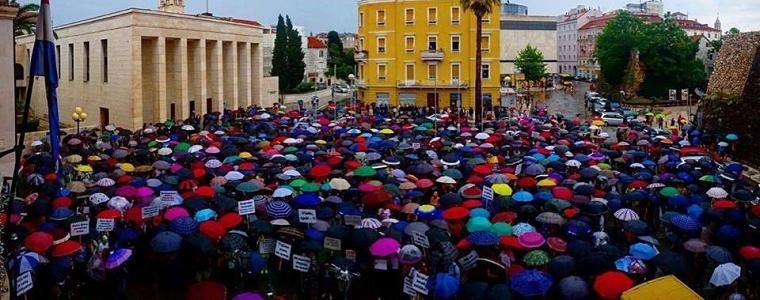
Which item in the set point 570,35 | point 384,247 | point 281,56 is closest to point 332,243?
point 384,247

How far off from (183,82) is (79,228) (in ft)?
91.5

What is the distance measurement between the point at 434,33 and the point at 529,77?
2985 cm

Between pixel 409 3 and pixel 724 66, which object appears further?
pixel 409 3

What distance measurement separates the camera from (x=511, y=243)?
1399cm

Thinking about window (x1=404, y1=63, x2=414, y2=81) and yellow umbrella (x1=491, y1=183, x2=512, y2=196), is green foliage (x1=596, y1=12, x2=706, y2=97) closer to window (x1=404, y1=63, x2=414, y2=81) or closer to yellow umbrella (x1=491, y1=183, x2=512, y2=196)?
window (x1=404, y1=63, x2=414, y2=81)

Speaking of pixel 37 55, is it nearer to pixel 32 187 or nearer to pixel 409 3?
pixel 32 187

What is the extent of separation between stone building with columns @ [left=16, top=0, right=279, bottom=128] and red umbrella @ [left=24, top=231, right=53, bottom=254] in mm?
26157

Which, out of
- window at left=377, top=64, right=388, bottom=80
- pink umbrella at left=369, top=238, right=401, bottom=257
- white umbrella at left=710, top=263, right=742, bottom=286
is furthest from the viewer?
window at left=377, top=64, right=388, bottom=80

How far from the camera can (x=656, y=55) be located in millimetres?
67625

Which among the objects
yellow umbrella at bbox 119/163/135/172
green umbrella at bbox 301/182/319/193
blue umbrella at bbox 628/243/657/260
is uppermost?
yellow umbrella at bbox 119/163/135/172

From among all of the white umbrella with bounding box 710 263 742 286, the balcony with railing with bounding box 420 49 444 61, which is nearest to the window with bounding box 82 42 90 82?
the balcony with railing with bounding box 420 49 444 61

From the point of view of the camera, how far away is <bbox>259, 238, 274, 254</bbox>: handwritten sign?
14562 millimetres

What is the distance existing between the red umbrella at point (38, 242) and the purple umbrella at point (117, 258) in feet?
3.93

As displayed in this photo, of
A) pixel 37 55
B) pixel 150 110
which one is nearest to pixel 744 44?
pixel 150 110
